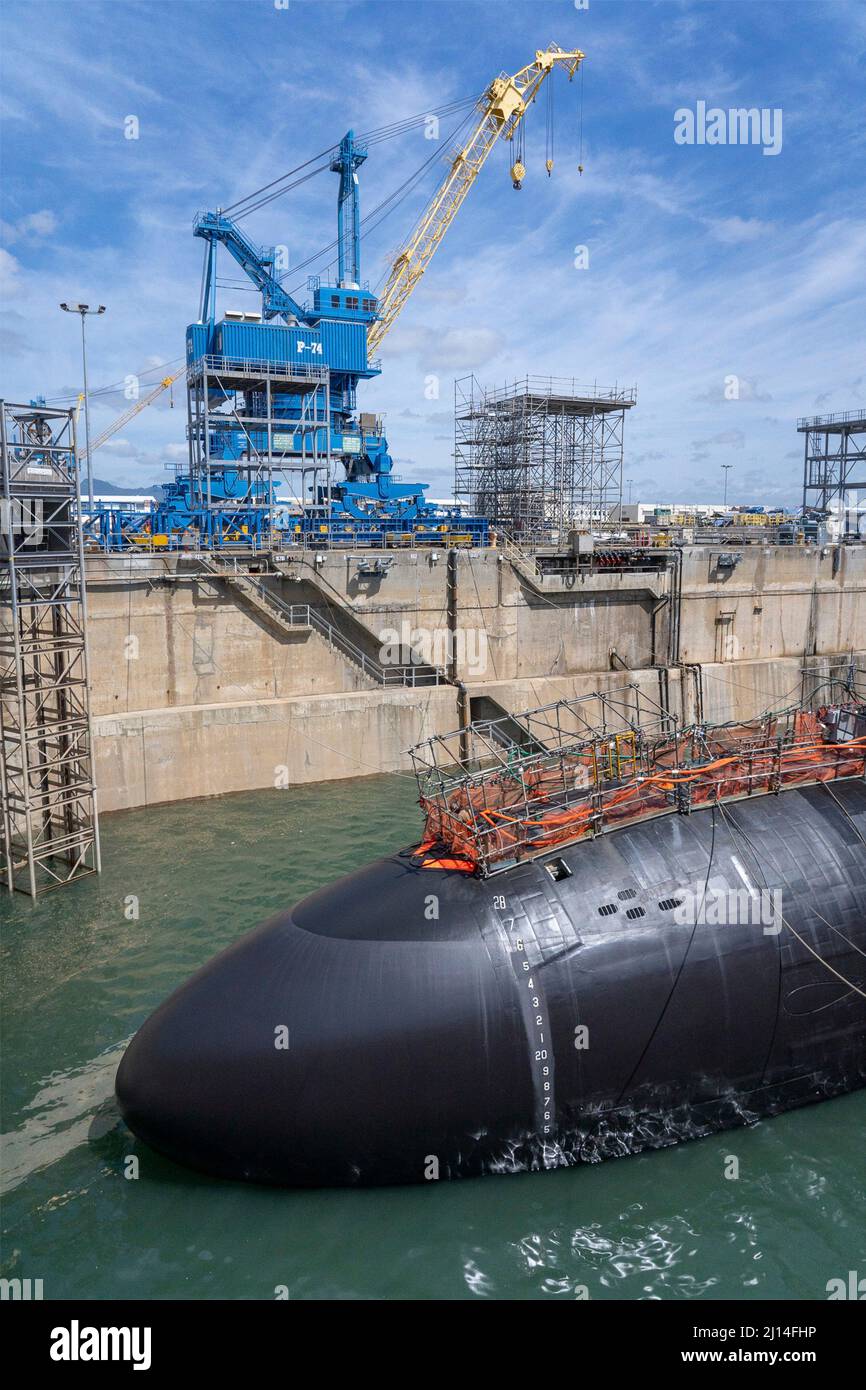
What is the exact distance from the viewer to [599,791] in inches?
644

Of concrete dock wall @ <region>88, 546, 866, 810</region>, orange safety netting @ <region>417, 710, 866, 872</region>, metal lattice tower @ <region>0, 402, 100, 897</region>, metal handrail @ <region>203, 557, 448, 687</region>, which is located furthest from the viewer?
metal handrail @ <region>203, 557, 448, 687</region>

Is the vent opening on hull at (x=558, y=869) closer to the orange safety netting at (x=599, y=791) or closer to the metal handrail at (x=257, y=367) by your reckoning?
the orange safety netting at (x=599, y=791)

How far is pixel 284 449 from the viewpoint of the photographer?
50312 mm

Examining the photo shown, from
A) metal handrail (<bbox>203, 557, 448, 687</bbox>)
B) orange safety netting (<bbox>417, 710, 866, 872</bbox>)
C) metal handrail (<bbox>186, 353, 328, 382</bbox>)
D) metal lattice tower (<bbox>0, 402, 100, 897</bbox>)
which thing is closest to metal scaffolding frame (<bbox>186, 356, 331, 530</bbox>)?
metal handrail (<bbox>186, 353, 328, 382</bbox>)

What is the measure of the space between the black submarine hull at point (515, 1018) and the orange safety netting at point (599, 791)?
1.63ft

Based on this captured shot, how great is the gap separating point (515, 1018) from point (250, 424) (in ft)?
138

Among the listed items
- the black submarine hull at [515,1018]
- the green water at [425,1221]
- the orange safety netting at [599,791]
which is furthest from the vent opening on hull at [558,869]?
the green water at [425,1221]

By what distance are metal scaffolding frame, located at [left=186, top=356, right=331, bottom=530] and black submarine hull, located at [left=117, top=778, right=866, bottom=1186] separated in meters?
33.0

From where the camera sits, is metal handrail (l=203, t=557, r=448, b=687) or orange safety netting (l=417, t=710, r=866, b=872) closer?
orange safety netting (l=417, t=710, r=866, b=872)

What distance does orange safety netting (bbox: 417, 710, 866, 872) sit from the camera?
50.8 feet

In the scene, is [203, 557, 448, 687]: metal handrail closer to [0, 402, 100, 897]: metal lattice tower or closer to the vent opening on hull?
[0, 402, 100, 897]: metal lattice tower

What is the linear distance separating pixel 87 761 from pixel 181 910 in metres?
6.90
